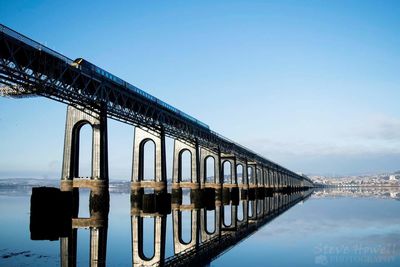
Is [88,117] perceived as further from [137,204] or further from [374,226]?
[374,226]

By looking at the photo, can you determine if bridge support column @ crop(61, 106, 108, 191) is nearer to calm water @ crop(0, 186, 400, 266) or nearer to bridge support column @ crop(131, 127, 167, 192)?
calm water @ crop(0, 186, 400, 266)

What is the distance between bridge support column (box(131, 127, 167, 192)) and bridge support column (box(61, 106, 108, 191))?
13.0m

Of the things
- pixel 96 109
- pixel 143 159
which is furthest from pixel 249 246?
pixel 143 159

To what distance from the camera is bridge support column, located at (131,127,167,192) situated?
5828 centimetres

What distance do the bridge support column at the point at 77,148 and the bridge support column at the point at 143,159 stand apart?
42.7 ft

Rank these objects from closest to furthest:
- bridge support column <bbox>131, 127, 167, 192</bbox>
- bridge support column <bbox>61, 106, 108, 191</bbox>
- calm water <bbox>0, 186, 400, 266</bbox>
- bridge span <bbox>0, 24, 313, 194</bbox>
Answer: calm water <bbox>0, 186, 400, 266</bbox>
bridge span <bbox>0, 24, 313, 194</bbox>
bridge support column <bbox>61, 106, 108, 191</bbox>
bridge support column <bbox>131, 127, 167, 192</bbox>

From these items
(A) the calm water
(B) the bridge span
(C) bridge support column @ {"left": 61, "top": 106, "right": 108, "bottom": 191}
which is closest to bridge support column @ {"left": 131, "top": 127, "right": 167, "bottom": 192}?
(B) the bridge span

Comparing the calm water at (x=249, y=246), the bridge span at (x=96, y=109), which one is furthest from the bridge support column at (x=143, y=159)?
the calm water at (x=249, y=246)

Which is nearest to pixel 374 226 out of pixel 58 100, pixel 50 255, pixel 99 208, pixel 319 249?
pixel 319 249

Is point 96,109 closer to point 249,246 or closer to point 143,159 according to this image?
point 143,159

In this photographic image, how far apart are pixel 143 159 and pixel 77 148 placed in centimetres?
1716

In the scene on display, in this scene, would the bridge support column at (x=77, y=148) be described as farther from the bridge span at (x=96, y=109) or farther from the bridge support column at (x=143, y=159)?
the bridge support column at (x=143, y=159)

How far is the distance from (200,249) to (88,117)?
87.4 feet

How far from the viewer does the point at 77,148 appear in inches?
1955
